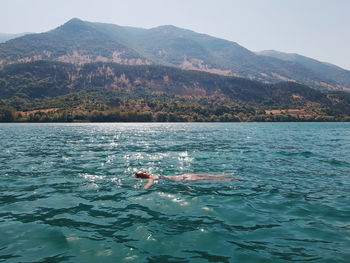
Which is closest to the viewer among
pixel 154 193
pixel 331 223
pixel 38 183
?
pixel 331 223

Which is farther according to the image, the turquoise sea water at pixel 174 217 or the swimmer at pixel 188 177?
the swimmer at pixel 188 177

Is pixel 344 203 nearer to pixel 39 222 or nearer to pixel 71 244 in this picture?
pixel 71 244

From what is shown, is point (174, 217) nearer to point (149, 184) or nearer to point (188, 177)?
point (149, 184)

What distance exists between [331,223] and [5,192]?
16.0 metres

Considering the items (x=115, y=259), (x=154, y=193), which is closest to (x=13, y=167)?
(x=154, y=193)

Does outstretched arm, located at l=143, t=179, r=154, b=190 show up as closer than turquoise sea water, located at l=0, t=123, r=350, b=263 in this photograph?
No

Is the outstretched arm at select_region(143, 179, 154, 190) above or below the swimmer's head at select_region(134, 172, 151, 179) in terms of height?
below

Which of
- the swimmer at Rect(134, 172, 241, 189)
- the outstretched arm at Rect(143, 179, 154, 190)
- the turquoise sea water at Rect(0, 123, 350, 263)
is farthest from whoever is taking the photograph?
the swimmer at Rect(134, 172, 241, 189)

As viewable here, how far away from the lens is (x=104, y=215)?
1209 cm

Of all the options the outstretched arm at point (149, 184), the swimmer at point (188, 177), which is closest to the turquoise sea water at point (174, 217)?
the outstretched arm at point (149, 184)

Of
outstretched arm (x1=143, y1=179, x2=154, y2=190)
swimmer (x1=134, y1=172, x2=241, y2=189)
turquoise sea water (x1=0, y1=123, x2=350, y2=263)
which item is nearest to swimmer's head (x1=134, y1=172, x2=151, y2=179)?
swimmer (x1=134, y1=172, x2=241, y2=189)

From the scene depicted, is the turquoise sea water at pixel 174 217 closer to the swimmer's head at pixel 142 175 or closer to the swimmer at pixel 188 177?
the swimmer's head at pixel 142 175

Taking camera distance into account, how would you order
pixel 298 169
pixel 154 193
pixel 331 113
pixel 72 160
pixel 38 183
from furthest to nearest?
pixel 331 113 < pixel 72 160 < pixel 298 169 < pixel 38 183 < pixel 154 193

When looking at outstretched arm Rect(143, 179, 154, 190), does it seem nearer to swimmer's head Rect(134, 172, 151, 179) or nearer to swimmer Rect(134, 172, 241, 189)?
swimmer Rect(134, 172, 241, 189)
